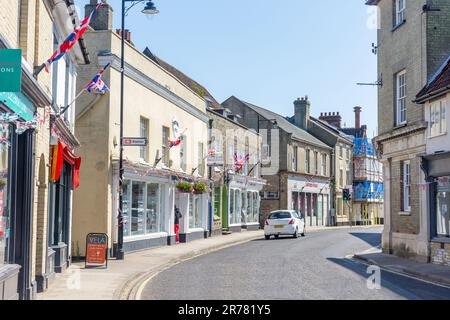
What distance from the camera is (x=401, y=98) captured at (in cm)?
2308

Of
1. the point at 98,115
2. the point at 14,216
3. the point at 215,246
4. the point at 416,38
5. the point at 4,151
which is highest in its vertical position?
the point at 416,38

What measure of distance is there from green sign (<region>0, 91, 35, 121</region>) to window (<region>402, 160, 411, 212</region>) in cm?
1482


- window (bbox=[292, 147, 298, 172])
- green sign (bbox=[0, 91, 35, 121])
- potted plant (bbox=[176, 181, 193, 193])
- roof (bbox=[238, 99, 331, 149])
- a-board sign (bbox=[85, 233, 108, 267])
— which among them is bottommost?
a-board sign (bbox=[85, 233, 108, 267])

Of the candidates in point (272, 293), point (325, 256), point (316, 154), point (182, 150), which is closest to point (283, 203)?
point (316, 154)

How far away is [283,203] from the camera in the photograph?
167ft

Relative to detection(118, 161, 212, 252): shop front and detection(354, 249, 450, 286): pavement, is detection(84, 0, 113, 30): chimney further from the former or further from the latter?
detection(354, 249, 450, 286): pavement

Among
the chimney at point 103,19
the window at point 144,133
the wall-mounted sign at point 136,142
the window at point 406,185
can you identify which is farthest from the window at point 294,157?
the wall-mounted sign at point 136,142

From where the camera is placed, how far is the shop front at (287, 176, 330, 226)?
174 ft

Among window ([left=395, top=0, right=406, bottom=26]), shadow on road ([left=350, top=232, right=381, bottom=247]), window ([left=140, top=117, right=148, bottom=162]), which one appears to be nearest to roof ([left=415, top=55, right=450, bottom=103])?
window ([left=395, top=0, right=406, bottom=26])

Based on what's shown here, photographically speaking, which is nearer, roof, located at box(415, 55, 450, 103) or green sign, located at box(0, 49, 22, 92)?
green sign, located at box(0, 49, 22, 92)

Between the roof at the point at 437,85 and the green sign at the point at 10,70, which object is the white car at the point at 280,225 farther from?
the green sign at the point at 10,70

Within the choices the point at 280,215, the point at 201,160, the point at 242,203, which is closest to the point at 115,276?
the point at 201,160
